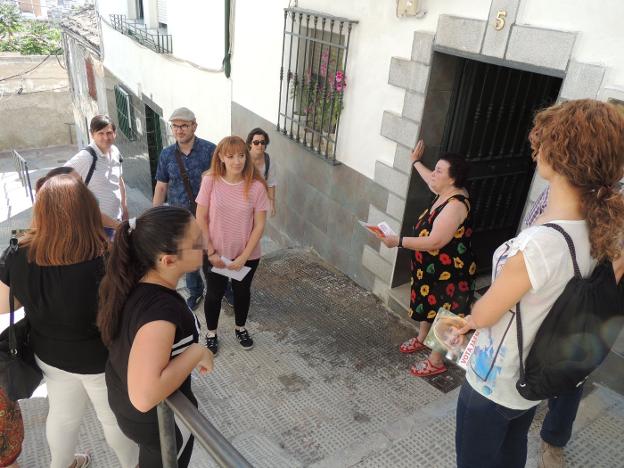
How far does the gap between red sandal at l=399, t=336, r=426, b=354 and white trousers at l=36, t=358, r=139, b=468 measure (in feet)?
6.74

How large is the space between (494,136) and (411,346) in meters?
1.89

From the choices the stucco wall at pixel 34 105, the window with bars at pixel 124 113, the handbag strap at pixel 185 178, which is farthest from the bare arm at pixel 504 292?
the stucco wall at pixel 34 105

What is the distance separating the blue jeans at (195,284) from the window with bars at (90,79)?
1197cm

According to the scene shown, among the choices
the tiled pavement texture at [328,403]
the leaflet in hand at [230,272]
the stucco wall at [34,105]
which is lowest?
the stucco wall at [34,105]

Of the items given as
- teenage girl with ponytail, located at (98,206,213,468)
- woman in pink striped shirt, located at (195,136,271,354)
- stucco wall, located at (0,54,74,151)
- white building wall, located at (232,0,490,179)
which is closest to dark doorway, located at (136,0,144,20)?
white building wall, located at (232,0,490,179)

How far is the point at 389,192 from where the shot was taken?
408cm

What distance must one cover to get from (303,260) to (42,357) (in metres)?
3.27

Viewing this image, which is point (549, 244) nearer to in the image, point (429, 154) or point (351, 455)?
point (351, 455)

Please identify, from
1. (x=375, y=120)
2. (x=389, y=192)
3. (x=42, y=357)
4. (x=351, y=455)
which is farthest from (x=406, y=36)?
(x=42, y=357)

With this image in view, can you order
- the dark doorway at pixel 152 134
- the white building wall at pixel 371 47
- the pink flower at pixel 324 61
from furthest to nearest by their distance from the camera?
1. the dark doorway at pixel 152 134
2. the pink flower at pixel 324 61
3. the white building wall at pixel 371 47

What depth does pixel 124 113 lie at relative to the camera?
11.5 m

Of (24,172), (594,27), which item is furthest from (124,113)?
(594,27)

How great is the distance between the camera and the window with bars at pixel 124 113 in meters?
11.0

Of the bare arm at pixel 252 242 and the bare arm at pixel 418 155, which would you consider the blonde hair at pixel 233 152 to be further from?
the bare arm at pixel 418 155
